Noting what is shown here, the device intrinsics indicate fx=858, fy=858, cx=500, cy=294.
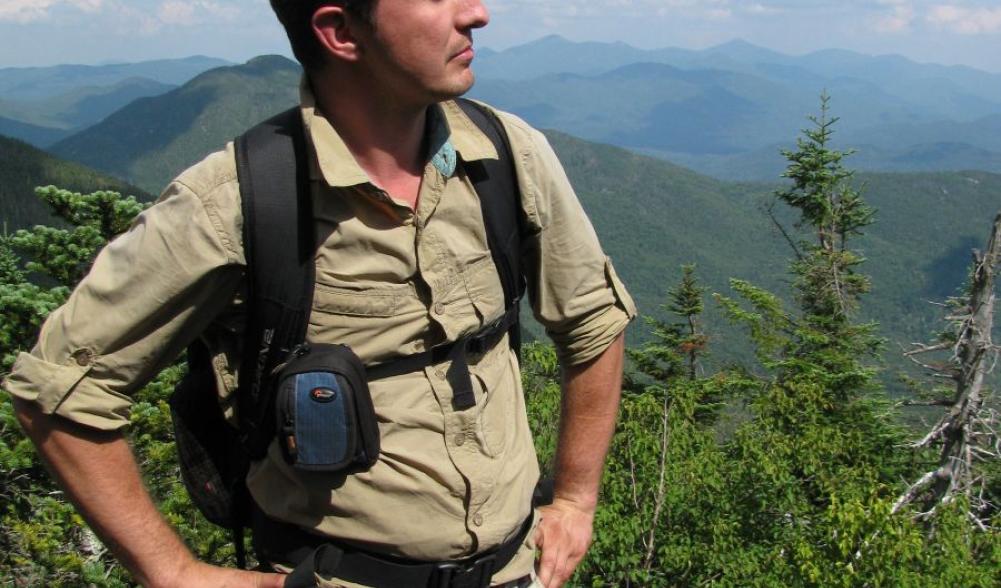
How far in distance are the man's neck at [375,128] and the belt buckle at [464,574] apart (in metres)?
0.83

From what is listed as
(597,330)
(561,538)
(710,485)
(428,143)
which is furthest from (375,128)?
(710,485)

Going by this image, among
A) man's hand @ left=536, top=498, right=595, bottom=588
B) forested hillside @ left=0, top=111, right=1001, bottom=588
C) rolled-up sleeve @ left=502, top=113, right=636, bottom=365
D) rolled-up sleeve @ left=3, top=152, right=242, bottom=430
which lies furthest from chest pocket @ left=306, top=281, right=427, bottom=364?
forested hillside @ left=0, top=111, right=1001, bottom=588

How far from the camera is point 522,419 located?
7.15 ft

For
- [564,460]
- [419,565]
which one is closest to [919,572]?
[564,460]

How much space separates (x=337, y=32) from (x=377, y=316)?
62 cm

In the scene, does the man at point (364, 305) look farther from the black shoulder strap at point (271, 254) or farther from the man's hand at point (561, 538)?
the man's hand at point (561, 538)

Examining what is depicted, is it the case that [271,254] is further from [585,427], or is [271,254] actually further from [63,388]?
[585,427]

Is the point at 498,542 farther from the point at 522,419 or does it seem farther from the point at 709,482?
the point at 709,482

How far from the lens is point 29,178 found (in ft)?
339

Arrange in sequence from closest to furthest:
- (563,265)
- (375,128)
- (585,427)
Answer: (375,128) < (563,265) < (585,427)

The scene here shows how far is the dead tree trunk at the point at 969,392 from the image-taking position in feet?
45.3

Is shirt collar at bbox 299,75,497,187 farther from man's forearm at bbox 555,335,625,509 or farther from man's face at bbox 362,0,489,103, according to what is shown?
man's forearm at bbox 555,335,625,509

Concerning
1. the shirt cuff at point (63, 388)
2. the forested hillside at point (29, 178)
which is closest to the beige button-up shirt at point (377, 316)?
the shirt cuff at point (63, 388)

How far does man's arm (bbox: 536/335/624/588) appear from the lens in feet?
7.60
